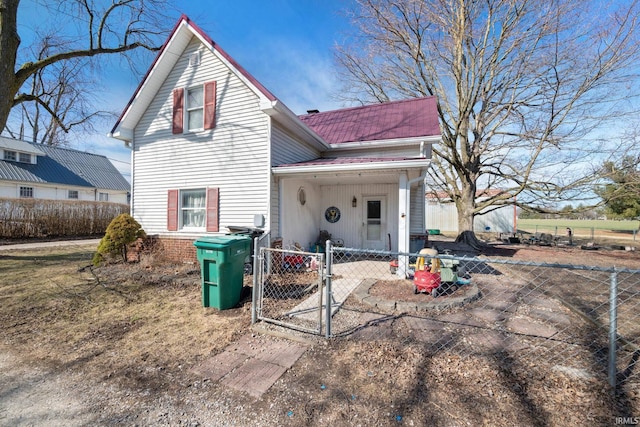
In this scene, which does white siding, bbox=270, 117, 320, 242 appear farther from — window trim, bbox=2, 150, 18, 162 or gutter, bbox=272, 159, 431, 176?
window trim, bbox=2, 150, 18, 162

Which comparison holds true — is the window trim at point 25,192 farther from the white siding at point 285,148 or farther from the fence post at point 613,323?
the fence post at point 613,323

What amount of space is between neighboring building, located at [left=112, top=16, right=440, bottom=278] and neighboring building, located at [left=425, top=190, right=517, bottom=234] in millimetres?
13105

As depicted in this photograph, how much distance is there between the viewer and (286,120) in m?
7.64

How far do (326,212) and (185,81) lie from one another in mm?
6313

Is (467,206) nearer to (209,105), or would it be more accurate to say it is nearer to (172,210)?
(209,105)

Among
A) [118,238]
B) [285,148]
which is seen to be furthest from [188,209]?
[285,148]

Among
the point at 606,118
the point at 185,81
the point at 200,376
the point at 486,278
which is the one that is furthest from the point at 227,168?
the point at 606,118

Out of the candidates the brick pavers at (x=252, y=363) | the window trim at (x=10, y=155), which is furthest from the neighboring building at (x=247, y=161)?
the window trim at (x=10, y=155)

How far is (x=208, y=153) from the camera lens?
8.27m

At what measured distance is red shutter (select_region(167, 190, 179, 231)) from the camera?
8.59 meters

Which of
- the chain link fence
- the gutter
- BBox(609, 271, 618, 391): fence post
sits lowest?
the chain link fence

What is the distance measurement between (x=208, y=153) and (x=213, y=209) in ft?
5.67

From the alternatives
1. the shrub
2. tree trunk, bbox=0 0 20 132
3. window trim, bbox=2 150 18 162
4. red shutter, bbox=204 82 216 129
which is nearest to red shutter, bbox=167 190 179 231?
the shrub

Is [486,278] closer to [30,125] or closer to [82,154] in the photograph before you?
[82,154]
